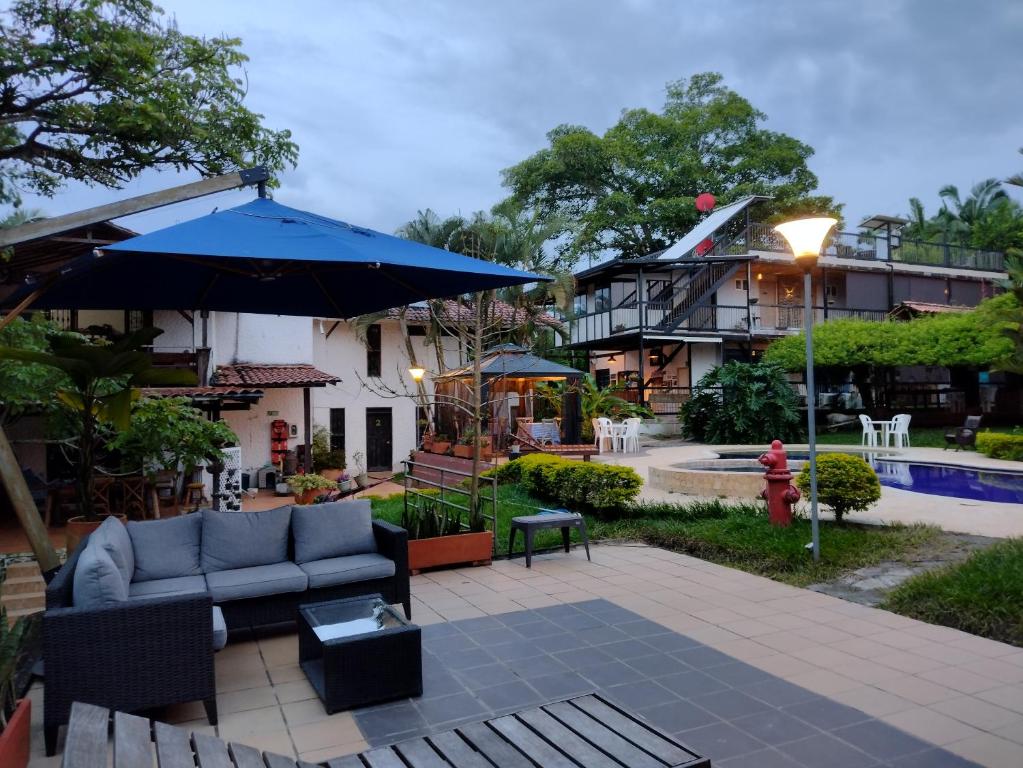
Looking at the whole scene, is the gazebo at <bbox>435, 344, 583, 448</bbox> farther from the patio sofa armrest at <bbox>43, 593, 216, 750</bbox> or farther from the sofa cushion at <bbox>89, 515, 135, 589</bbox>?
A: the patio sofa armrest at <bbox>43, 593, 216, 750</bbox>

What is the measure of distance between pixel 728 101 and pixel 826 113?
17352mm

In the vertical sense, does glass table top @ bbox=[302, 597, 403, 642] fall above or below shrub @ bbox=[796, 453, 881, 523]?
below

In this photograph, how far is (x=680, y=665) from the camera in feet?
14.2

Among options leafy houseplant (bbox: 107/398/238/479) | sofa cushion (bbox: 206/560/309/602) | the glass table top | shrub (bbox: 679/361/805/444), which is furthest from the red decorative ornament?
the glass table top

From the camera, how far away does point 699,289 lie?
2608cm

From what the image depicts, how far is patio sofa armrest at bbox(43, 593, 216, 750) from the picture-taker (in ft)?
11.3

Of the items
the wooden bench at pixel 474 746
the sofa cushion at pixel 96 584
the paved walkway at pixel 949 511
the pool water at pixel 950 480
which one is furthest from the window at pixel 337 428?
the wooden bench at pixel 474 746

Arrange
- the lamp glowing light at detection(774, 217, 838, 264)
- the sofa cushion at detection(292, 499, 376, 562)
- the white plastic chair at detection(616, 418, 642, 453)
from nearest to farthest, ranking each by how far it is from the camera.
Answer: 1. the sofa cushion at detection(292, 499, 376, 562)
2. the lamp glowing light at detection(774, 217, 838, 264)
3. the white plastic chair at detection(616, 418, 642, 453)

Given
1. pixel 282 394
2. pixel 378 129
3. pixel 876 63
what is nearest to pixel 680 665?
pixel 282 394

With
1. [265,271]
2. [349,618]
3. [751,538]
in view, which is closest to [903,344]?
[751,538]

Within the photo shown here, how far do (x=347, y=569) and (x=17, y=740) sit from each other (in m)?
2.34

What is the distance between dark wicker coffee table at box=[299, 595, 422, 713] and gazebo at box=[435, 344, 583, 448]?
37.9ft

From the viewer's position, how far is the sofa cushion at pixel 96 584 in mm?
3684

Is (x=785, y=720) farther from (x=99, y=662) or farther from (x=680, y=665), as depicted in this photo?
(x=99, y=662)
